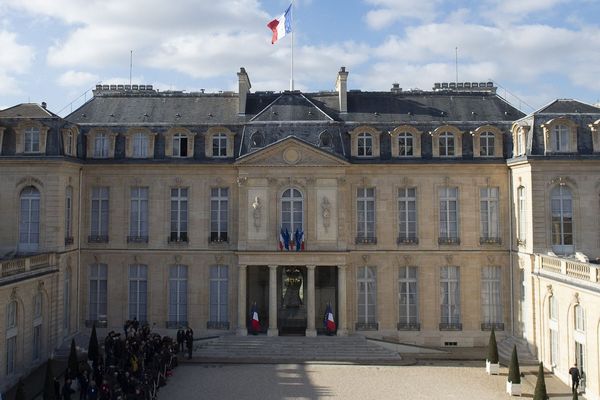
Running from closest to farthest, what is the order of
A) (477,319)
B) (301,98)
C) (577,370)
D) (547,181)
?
(577,370) → (547,181) → (477,319) → (301,98)

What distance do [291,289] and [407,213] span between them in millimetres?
7936

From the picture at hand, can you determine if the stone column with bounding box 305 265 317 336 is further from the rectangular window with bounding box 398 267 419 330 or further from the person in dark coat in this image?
the person in dark coat

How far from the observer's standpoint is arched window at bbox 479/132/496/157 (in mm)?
33094

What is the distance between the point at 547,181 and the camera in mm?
29844

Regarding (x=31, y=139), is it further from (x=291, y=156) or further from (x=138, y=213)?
(x=291, y=156)

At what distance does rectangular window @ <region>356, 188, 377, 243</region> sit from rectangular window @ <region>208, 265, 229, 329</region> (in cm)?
740

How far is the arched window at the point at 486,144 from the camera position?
109 feet

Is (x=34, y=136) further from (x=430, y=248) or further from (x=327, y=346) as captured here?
(x=430, y=248)

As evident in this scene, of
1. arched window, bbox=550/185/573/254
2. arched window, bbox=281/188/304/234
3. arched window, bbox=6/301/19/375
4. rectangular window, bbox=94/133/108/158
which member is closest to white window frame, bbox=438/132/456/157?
arched window, bbox=550/185/573/254

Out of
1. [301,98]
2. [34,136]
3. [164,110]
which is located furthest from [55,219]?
[301,98]

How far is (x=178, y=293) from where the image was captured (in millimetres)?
33406

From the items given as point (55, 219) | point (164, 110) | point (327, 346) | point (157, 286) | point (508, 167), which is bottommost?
point (327, 346)

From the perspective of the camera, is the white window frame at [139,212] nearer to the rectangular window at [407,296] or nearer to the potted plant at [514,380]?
the rectangular window at [407,296]

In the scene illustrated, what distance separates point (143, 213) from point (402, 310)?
14.7 m
